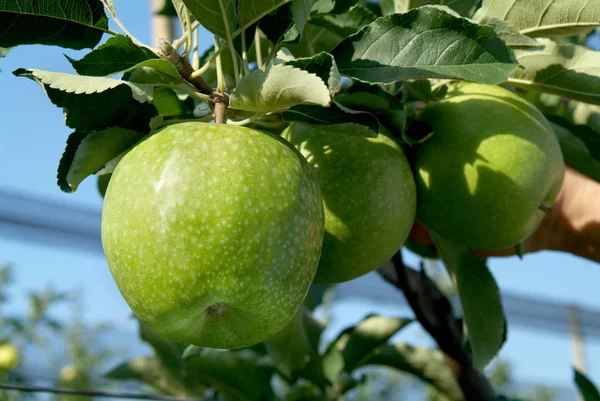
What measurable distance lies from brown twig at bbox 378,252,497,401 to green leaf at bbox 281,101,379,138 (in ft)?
1.42

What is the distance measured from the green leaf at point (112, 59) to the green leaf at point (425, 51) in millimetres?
180

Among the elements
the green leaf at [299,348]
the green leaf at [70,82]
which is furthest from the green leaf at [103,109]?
the green leaf at [299,348]

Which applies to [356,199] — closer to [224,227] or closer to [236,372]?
[224,227]

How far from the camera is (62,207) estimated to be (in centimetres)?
516

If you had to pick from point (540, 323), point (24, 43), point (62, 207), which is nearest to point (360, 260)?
point (24, 43)

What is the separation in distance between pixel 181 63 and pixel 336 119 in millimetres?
148

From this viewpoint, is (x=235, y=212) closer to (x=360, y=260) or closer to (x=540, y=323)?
(x=360, y=260)

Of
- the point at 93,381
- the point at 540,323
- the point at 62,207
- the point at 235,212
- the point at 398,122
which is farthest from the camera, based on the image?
the point at 540,323

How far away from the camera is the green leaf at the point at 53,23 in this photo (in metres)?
0.61

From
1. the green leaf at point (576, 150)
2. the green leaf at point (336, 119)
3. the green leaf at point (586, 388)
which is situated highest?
the green leaf at point (336, 119)

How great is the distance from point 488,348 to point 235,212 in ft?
1.49

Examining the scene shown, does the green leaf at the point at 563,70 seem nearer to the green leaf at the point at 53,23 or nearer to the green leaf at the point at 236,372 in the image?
the green leaf at the point at 53,23

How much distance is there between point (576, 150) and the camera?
3.40 feet

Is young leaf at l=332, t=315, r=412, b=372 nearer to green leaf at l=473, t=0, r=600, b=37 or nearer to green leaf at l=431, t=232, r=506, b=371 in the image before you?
green leaf at l=431, t=232, r=506, b=371
